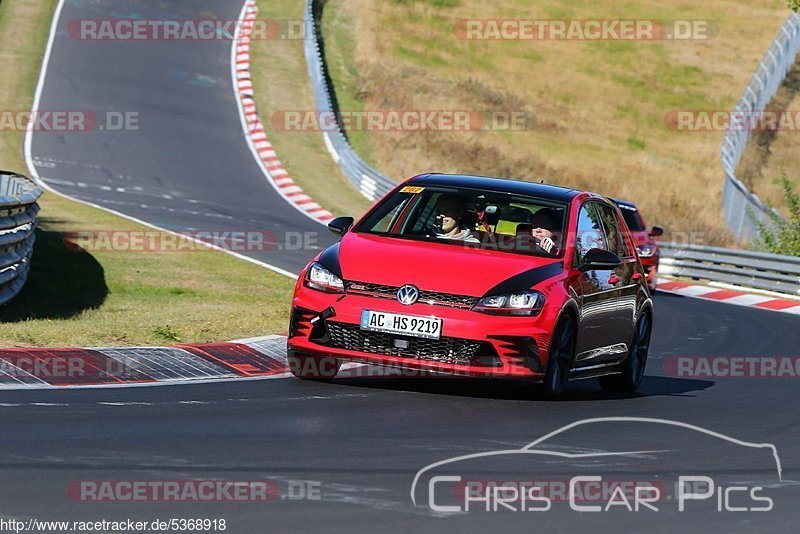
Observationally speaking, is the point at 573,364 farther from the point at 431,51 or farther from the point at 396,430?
the point at 431,51

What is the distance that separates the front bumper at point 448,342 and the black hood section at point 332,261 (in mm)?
203

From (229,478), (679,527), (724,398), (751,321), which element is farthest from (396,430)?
(751,321)

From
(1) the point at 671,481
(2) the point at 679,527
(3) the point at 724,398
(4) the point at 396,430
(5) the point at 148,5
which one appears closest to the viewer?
(2) the point at 679,527

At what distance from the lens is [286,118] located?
40938 millimetres

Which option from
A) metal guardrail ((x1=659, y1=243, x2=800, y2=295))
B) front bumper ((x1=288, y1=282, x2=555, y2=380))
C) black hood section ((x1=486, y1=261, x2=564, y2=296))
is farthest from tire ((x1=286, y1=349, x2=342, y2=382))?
metal guardrail ((x1=659, y1=243, x2=800, y2=295))

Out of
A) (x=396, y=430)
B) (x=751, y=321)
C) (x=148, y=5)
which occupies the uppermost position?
(x=148, y=5)

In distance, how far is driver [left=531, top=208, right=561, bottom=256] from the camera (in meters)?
10.8

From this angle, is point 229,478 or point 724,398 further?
point 724,398

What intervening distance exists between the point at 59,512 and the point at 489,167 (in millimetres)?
37241

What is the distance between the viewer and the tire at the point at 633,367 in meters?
11.9

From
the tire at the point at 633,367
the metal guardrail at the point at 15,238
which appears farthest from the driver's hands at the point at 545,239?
the metal guardrail at the point at 15,238

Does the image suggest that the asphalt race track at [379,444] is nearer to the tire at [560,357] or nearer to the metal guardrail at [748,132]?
the tire at [560,357]

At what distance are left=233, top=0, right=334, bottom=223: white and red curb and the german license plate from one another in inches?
808

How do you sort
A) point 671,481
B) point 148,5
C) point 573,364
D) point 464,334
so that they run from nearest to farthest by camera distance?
point 671,481 < point 464,334 < point 573,364 < point 148,5
